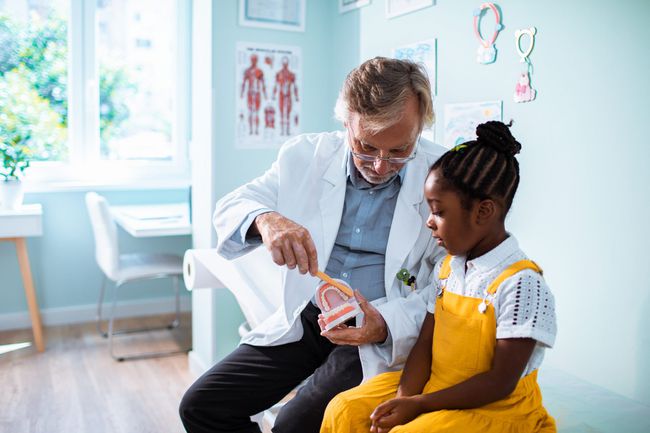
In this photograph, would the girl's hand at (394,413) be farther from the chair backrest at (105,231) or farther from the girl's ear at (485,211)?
the chair backrest at (105,231)

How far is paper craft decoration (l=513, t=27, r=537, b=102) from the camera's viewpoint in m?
1.96

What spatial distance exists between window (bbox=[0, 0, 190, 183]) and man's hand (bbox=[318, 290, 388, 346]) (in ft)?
9.57

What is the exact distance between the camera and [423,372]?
4.52ft

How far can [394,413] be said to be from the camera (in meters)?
1.27

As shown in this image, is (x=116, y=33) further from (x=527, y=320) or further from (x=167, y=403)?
(x=527, y=320)

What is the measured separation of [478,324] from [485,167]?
29 centimetres

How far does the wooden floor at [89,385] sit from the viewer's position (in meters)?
2.58

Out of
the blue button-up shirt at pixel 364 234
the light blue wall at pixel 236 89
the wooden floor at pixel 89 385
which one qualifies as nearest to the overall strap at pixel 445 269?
the blue button-up shirt at pixel 364 234

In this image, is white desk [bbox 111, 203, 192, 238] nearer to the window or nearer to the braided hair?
the window

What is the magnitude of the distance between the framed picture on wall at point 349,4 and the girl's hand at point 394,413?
1953mm

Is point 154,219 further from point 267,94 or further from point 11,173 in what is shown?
point 267,94

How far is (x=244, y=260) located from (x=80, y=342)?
1.80m

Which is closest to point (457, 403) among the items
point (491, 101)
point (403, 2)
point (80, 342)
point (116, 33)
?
point (491, 101)

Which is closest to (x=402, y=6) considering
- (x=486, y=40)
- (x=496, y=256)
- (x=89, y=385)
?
(x=486, y=40)
